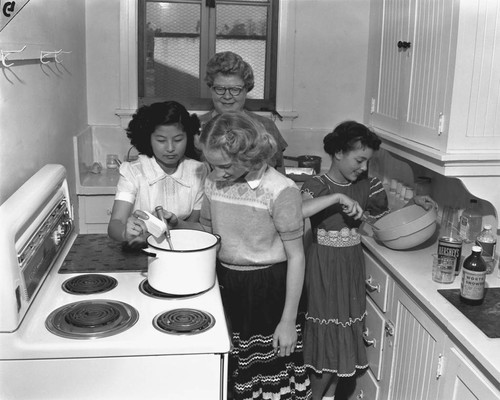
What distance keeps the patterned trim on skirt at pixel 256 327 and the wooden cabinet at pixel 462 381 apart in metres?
0.54

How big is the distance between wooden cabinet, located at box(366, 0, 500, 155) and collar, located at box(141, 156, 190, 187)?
923 mm

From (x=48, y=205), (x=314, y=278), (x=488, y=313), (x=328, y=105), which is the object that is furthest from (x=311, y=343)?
(x=328, y=105)

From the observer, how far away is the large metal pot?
1631 millimetres

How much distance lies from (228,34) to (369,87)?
0.95m

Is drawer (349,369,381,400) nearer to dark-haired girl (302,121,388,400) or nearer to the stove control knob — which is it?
dark-haired girl (302,121,388,400)

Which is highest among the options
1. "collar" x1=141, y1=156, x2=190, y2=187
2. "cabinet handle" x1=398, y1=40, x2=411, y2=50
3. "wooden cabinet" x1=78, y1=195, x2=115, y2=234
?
"cabinet handle" x1=398, y1=40, x2=411, y2=50

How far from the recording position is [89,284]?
1742 mm

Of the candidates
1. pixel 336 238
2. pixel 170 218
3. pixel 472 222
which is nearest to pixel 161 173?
pixel 170 218

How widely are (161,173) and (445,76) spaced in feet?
3.51

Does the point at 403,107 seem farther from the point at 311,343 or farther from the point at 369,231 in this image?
the point at 311,343

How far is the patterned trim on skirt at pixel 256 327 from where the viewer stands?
1978 mm

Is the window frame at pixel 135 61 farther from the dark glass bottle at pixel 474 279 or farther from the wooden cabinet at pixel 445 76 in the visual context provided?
the dark glass bottle at pixel 474 279

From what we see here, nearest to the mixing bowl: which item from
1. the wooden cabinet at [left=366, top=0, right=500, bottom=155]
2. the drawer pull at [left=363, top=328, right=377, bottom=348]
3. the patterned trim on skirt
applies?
the wooden cabinet at [left=366, top=0, right=500, bottom=155]

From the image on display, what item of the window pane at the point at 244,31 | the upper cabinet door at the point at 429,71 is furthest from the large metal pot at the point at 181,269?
the window pane at the point at 244,31
